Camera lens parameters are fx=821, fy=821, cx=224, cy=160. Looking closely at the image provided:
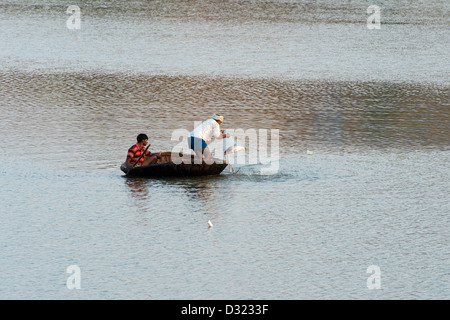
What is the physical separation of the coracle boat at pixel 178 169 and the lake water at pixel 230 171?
25 cm

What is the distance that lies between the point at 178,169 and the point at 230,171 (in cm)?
144

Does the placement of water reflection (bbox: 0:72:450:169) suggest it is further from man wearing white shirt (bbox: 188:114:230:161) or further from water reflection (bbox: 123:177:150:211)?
man wearing white shirt (bbox: 188:114:230:161)

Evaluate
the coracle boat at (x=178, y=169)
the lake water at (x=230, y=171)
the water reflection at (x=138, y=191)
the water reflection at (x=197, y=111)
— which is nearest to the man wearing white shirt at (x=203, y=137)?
the coracle boat at (x=178, y=169)

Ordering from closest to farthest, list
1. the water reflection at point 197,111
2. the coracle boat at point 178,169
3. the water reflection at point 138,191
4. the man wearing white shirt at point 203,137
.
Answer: the water reflection at point 138,191
the coracle boat at point 178,169
the man wearing white shirt at point 203,137
the water reflection at point 197,111

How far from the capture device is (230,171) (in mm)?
19703

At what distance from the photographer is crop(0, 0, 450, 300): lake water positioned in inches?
516

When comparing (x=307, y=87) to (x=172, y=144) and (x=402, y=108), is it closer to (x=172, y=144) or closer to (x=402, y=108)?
(x=402, y=108)

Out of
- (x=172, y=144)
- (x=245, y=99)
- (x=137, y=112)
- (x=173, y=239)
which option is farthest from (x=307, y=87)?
(x=173, y=239)

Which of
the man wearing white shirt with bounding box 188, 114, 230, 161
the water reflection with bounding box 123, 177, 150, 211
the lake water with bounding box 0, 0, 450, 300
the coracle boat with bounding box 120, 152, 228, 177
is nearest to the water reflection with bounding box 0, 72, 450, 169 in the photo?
the lake water with bounding box 0, 0, 450, 300

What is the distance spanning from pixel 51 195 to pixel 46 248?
3.42 metres

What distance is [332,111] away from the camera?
27.4m

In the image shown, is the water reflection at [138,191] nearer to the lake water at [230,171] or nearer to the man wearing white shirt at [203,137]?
A: the lake water at [230,171]

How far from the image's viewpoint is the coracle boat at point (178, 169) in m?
18.8

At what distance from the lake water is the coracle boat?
9.8 inches
